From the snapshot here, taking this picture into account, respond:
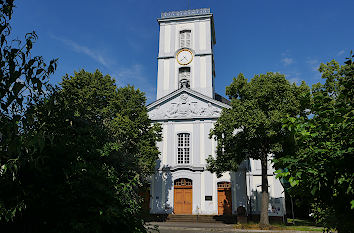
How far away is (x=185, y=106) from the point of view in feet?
85.2

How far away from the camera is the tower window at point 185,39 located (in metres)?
29.9

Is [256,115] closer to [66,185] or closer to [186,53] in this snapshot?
[66,185]

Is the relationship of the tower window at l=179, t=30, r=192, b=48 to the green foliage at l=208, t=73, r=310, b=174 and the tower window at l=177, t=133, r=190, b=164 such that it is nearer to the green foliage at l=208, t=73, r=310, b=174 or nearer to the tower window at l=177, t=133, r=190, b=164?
the tower window at l=177, t=133, r=190, b=164

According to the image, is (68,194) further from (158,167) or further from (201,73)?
(201,73)

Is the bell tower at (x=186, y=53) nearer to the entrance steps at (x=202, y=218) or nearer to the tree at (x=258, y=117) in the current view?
the tree at (x=258, y=117)

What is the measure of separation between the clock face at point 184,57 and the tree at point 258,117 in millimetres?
10626

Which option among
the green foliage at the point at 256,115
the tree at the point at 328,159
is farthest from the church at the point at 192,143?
the tree at the point at 328,159

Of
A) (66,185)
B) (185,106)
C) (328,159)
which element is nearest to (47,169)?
(66,185)

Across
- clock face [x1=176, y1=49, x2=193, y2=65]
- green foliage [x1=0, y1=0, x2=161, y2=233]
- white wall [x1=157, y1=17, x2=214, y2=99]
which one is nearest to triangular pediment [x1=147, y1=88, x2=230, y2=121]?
white wall [x1=157, y1=17, x2=214, y2=99]

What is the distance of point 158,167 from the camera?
2448 cm

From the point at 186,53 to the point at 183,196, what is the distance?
14.0 metres

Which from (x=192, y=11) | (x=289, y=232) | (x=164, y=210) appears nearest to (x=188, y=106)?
(x=164, y=210)

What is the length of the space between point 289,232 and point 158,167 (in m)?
11.6

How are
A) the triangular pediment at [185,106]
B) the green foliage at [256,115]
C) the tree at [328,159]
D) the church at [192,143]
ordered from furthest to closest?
the triangular pediment at [185,106] < the church at [192,143] < the green foliage at [256,115] < the tree at [328,159]
